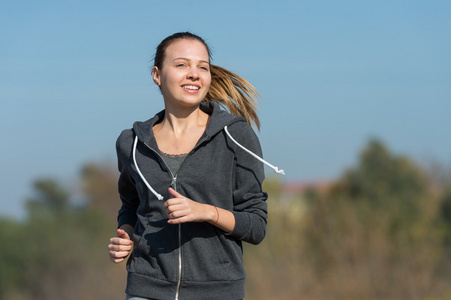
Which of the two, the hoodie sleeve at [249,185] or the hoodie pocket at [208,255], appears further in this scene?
the hoodie sleeve at [249,185]

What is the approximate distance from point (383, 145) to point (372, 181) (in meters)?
1.69

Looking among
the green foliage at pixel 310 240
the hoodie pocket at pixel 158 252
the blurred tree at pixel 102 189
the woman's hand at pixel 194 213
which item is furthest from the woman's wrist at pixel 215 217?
the blurred tree at pixel 102 189

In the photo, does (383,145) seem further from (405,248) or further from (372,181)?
(405,248)

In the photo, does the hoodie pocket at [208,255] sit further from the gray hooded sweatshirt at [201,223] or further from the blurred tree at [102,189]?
the blurred tree at [102,189]

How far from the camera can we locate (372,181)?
1223 inches

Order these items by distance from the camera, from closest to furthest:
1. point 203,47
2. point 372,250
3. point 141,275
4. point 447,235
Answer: point 141,275 → point 203,47 → point 372,250 → point 447,235

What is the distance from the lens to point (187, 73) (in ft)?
11.2

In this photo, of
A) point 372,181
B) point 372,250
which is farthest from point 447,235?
point 372,250

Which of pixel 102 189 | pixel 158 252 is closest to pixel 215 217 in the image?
pixel 158 252

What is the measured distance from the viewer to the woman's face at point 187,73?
3.43 metres

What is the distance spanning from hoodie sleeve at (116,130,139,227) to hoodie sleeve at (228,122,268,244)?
57 cm

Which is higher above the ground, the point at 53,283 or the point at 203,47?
Result: the point at 203,47

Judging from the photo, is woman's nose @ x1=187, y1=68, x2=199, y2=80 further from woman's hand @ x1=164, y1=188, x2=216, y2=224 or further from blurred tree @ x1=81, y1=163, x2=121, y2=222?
blurred tree @ x1=81, y1=163, x2=121, y2=222

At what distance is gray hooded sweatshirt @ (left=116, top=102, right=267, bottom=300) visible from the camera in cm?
322
